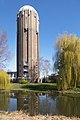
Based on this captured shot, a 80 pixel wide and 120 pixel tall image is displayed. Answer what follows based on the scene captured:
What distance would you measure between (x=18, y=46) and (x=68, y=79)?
65905 millimetres

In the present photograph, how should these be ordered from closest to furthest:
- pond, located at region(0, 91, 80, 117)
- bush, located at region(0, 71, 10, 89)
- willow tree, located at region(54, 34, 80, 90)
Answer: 1. pond, located at region(0, 91, 80, 117)
2. bush, located at region(0, 71, 10, 89)
3. willow tree, located at region(54, 34, 80, 90)

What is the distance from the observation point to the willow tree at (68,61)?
4297 centimetres

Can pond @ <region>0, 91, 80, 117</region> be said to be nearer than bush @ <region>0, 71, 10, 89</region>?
Yes

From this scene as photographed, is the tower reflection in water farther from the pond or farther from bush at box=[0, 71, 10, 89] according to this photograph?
bush at box=[0, 71, 10, 89]

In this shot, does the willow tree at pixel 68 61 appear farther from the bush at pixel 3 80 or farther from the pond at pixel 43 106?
the pond at pixel 43 106

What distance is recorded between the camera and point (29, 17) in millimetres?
109500

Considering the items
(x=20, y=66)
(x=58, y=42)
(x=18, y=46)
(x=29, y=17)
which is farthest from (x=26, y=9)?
(x=58, y=42)

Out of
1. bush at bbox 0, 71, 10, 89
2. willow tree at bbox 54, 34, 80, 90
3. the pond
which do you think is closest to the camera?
the pond

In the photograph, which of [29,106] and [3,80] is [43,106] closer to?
[29,106]

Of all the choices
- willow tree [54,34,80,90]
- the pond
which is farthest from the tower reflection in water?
willow tree [54,34,80,90]

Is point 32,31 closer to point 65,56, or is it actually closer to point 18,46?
point 18,46

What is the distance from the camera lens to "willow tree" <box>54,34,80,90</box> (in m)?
43.0

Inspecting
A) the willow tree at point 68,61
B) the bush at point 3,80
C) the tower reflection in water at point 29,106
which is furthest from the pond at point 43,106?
the willow tree at point 68,61

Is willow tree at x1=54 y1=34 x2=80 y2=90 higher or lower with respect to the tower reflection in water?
higher
